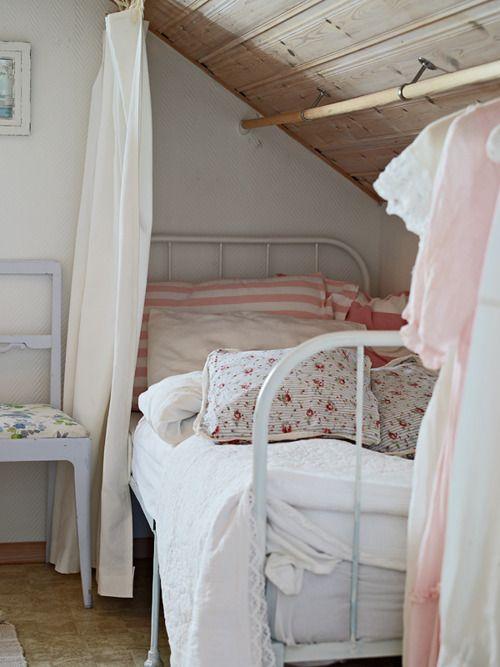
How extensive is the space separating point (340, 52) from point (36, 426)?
1359mm

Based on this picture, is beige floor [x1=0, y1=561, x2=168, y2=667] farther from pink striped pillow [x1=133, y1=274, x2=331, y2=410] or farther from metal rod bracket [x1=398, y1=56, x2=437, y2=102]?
metal rod bracket [x1=398, y1=56, x2=437, y2=102]

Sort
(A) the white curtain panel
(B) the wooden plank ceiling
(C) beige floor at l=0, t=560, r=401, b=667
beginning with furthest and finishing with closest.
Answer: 1. (A) the white curtain panel
2. (C) beige floor at l=0, t=560, r=401, b=667
3. (B) the wooden plank ceiling

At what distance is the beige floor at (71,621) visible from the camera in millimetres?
2625

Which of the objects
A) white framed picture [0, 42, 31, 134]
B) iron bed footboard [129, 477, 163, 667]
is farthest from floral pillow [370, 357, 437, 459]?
white framed picture [0, 42, 31, 134]

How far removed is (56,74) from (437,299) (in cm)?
223

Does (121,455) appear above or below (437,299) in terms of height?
below

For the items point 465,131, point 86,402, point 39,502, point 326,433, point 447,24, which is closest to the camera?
point 465,131

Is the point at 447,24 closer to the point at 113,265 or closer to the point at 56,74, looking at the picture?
the point at 113,265

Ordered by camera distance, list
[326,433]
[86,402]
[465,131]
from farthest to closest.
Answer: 1. [86,402]
2. [326,433]
3. [465,131]

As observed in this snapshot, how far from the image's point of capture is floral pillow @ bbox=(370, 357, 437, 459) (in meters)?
2.28

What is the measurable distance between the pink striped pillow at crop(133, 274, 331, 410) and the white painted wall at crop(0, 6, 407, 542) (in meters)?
0.19

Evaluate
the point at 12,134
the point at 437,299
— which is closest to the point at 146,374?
the point at 12,134

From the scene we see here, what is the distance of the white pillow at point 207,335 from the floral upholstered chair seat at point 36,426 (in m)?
0.28

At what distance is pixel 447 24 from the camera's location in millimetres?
2111
